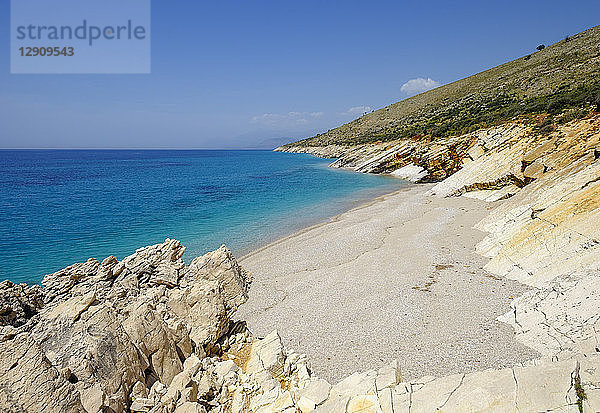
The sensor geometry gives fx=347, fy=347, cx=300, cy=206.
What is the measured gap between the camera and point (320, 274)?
16969 millimetres

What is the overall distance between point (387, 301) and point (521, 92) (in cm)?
7257

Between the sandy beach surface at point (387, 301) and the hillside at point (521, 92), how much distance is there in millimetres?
23125

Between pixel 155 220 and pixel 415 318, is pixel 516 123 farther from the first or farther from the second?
pixel 155 220

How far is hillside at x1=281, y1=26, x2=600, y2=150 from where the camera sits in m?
47.1

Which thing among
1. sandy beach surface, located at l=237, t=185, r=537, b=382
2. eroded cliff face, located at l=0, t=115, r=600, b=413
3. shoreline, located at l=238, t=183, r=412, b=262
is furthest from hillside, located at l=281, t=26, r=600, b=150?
eroded cliff face, located at l=0, t=115, r=600, b=413

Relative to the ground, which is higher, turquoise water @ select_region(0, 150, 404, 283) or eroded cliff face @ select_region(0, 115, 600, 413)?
eroded cliff face @ select_region(0, 115, 600, 413)

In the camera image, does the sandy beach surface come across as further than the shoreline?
No

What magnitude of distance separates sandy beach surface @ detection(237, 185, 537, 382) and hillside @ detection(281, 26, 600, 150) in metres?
23.1

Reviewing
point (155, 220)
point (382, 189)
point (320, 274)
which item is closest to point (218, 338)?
point (320, 274)

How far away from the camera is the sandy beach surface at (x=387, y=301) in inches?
393

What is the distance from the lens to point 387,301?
43.7 ft

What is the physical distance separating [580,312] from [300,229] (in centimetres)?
1971

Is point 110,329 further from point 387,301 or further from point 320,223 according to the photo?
point 320,223

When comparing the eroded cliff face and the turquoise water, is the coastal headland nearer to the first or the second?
the eroded cliff face
